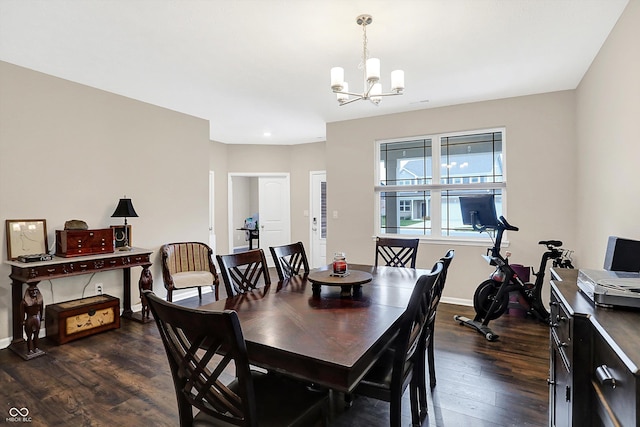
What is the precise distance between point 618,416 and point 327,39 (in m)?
2.74

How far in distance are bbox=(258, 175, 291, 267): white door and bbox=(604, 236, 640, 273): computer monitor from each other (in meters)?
5.72

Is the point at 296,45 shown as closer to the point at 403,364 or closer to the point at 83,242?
the point at 403,364

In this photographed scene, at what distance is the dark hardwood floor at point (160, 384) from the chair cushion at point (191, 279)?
0.78 meters

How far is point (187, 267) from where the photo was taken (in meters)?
4.46

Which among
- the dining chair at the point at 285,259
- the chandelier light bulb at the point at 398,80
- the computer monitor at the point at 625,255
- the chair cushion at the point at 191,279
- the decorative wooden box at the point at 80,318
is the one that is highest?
the chandelier light bulb at the point at 398,80

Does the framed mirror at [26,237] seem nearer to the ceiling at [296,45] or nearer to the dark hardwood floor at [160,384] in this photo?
the dark hardwood floor at [160,384]

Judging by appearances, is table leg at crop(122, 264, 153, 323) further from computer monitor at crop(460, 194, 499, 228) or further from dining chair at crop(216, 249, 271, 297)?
computer monitor at crop(460, 194, 499, 228)

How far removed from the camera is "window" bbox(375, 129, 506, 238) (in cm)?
428

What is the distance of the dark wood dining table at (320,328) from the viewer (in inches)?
47.3

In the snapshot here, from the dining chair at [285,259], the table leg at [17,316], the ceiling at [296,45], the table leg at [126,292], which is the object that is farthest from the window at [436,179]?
the table leg at [17,316]

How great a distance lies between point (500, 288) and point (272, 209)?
15.7ft

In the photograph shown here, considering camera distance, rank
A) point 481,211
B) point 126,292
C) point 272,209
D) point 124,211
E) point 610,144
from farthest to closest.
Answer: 1. point 272,209
2. point 126,292
3. point 124,211
4. point 481,211
5. point 610,144

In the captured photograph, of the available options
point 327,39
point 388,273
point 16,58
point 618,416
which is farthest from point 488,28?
point 16,58

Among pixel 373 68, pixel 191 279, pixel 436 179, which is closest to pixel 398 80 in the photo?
pixel 373 68
